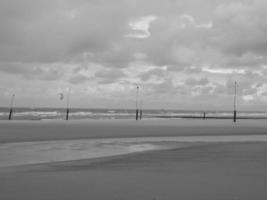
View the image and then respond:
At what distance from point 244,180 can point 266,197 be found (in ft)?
5.38

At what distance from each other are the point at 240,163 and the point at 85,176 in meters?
6.29

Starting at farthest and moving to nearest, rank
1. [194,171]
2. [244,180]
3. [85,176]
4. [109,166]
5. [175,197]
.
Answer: [109,166]
[194,171]
[85,176]
[244,180]
[175,197]

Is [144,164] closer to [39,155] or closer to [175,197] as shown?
[175,197]

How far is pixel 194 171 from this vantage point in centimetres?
1023

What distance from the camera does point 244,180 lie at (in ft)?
28.9

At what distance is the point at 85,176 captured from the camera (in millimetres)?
9375

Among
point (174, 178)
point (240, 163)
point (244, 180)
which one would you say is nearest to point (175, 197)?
point (174, 178)

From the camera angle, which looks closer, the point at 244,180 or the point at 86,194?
the point at 86,194

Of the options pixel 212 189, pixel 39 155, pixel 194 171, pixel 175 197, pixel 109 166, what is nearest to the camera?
pixel 175 197

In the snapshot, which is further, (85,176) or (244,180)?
(85,176)

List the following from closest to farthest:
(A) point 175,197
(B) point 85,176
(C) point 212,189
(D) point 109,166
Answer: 1. (A) point 175,197
2. (C) point 212,189
3. (B) point 85,176
4. (D) point 109,166

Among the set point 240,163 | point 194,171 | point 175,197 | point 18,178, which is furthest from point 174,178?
point 18,178

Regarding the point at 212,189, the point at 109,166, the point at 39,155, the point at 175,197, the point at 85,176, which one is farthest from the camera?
the point at 39,155

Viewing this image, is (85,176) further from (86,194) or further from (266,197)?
(266,197)
